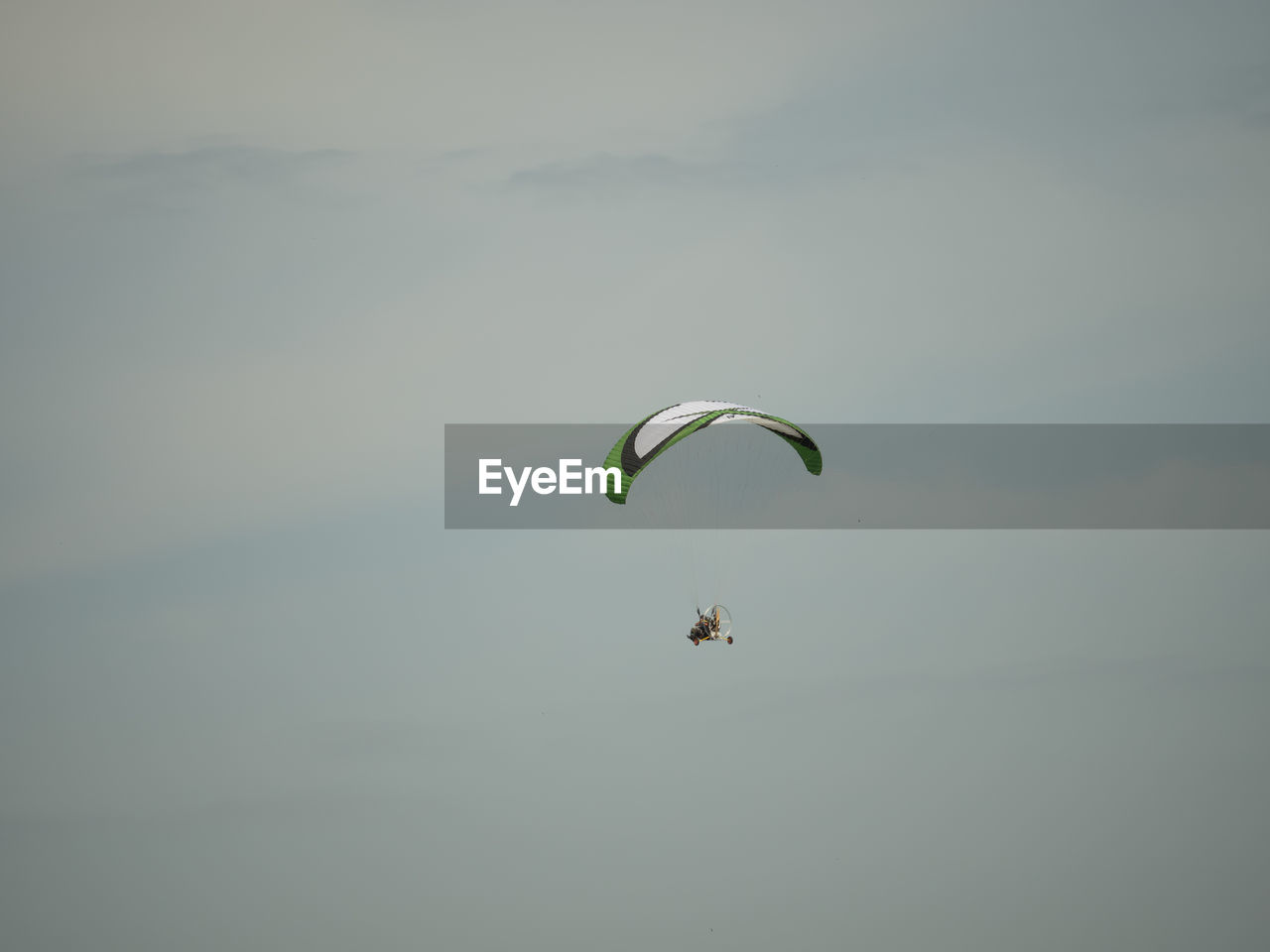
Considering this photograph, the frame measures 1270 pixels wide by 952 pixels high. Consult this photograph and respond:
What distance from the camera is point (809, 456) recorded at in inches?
3524

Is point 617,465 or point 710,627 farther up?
point 617,465

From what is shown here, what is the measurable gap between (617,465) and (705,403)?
472cm

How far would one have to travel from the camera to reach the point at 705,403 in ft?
281

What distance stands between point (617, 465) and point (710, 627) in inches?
297

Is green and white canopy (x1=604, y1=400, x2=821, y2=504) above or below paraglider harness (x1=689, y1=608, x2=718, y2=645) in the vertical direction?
above

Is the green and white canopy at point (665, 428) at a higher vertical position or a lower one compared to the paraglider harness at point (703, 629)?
higher

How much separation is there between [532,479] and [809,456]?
11274mm

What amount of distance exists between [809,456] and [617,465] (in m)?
9.79

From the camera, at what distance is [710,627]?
3369 inches

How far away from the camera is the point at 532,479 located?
88.7 meters

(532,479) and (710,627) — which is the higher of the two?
(532,479)

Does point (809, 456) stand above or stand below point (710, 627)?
above

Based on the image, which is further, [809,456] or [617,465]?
[809,456]
